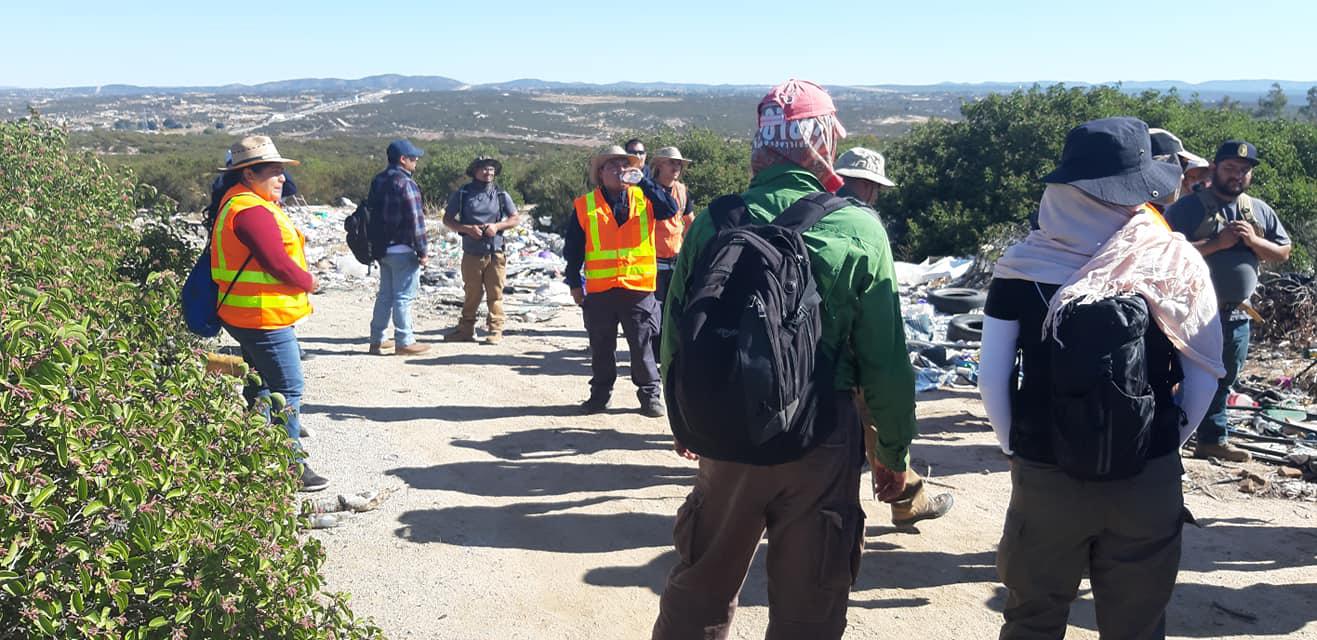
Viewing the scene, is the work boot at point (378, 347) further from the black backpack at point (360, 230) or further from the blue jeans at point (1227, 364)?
the blue jeans at point (1227, 364)

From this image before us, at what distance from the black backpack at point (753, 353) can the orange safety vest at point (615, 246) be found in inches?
155

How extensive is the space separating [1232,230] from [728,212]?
353 cm

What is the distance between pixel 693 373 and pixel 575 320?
344 inches

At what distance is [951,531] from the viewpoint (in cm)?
491

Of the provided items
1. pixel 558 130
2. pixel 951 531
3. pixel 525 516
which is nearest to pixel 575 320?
pixel 525 516

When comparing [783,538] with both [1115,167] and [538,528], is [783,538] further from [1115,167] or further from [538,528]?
[538,528]

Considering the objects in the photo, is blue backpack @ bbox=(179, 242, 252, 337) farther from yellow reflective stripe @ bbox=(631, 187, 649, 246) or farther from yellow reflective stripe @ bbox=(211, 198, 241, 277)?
yellow reflective stripe @ bbox=(631, 187, 649, 246)

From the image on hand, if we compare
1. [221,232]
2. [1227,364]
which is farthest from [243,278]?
[1227,364]

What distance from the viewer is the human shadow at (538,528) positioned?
4.84 meters

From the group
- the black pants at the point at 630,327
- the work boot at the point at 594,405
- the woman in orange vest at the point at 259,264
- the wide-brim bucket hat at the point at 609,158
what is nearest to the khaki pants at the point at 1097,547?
the woman in orange vest at the point at 259,264

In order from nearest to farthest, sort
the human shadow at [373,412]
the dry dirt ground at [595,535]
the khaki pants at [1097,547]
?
1. the khaki pants at [1097,547]
2. the dry dirt ground at [595,535]
3. the human shadow at [373,412]

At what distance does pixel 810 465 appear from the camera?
108 inches

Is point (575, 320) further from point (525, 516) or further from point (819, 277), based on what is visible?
point (819, 277)

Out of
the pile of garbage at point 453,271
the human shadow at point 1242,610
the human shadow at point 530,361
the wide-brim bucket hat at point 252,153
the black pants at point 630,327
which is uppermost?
the wide-brim bucket hat at point 252,153
